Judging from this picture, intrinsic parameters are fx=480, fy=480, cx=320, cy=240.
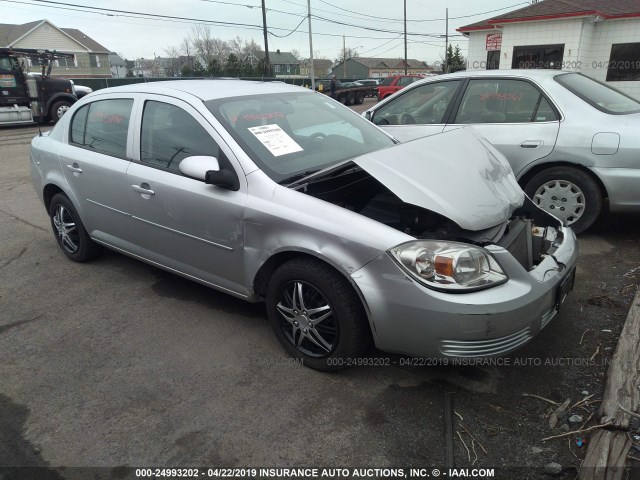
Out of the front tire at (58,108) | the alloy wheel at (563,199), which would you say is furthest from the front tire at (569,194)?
the front tire at (58,108)

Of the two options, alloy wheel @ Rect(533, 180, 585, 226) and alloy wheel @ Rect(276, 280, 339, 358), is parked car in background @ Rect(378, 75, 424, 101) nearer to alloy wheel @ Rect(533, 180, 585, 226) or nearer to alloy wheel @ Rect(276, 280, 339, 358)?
alloy wheel @ Rect(533, 180, 585, 226)

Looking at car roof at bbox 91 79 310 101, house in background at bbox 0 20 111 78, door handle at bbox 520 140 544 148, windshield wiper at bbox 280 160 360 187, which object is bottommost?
door handle at bbox 520 140 544 148

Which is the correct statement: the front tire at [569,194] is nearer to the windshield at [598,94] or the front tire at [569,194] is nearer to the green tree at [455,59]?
the windshield at [598,94]

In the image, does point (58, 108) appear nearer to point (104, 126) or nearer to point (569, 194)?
point (104, 126)

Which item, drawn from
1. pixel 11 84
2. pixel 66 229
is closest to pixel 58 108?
pixel 11 84

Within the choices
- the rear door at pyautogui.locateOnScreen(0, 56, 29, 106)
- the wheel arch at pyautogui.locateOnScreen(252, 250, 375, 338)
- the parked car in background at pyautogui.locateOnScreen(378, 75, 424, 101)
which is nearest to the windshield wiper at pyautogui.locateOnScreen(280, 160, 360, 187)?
the wheel arch at pyautogui.locateOnScreen(252, 250, 375, 338)

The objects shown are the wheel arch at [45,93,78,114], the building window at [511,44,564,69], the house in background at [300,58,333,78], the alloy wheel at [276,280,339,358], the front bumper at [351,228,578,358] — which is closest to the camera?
the front bumper at [351,228,578,358]

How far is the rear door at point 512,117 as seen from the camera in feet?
15.6

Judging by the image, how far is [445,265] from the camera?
244 centimetres

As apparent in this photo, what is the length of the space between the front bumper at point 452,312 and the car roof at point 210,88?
1821mm

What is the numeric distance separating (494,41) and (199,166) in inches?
670

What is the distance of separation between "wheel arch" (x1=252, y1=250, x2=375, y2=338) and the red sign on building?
16.7 m

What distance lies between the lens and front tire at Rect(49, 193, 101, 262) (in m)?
4.50

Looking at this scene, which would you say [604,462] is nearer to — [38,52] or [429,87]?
[429,87]
